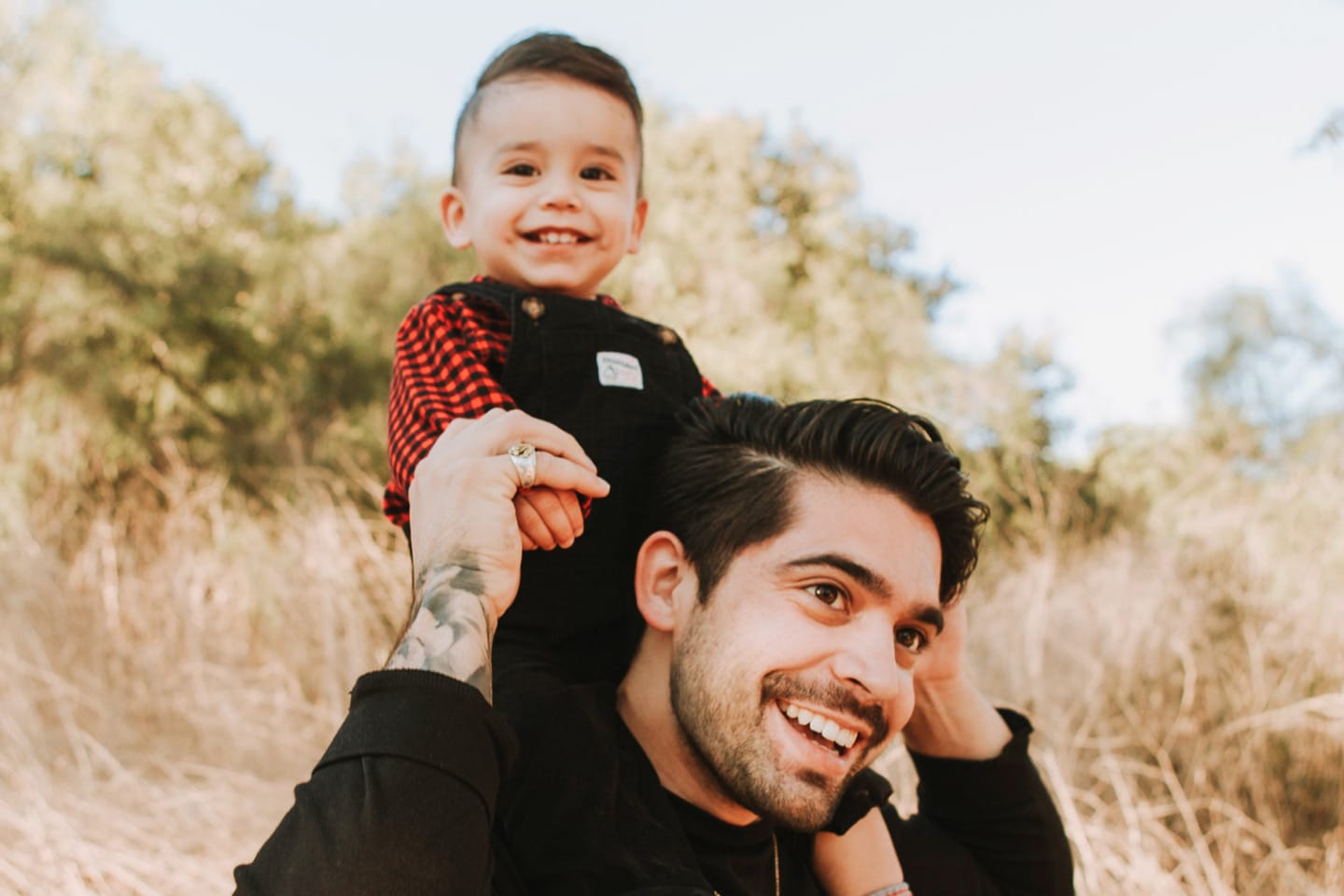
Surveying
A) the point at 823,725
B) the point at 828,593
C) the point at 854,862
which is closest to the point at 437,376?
the point at 828,593

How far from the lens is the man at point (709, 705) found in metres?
1.36

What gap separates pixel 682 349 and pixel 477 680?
1217mm

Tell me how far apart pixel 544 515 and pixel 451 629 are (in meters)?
0.27

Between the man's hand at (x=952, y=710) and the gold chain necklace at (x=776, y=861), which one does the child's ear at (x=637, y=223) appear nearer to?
the man's hand at (x=952, y=710)

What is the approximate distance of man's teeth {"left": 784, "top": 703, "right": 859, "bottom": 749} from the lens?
Result: 1.90 meters

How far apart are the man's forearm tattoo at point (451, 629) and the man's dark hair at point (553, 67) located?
4.30 feet

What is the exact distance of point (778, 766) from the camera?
6.21 feet

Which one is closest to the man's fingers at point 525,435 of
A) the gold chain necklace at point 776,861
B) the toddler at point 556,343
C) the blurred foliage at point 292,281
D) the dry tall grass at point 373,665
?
the toddler at point 556,343

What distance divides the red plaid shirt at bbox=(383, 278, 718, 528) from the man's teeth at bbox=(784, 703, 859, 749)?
2.57 ft

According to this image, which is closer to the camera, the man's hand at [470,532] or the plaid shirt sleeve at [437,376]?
the man's hand at [470,532]

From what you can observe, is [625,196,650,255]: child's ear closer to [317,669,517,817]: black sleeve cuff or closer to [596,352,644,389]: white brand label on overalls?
[596,352,644,389]: white brand label on overalls

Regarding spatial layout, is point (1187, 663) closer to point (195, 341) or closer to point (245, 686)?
point (245, 686)

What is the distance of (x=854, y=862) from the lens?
2176mm

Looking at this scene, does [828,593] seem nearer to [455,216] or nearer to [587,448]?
[587,448]
